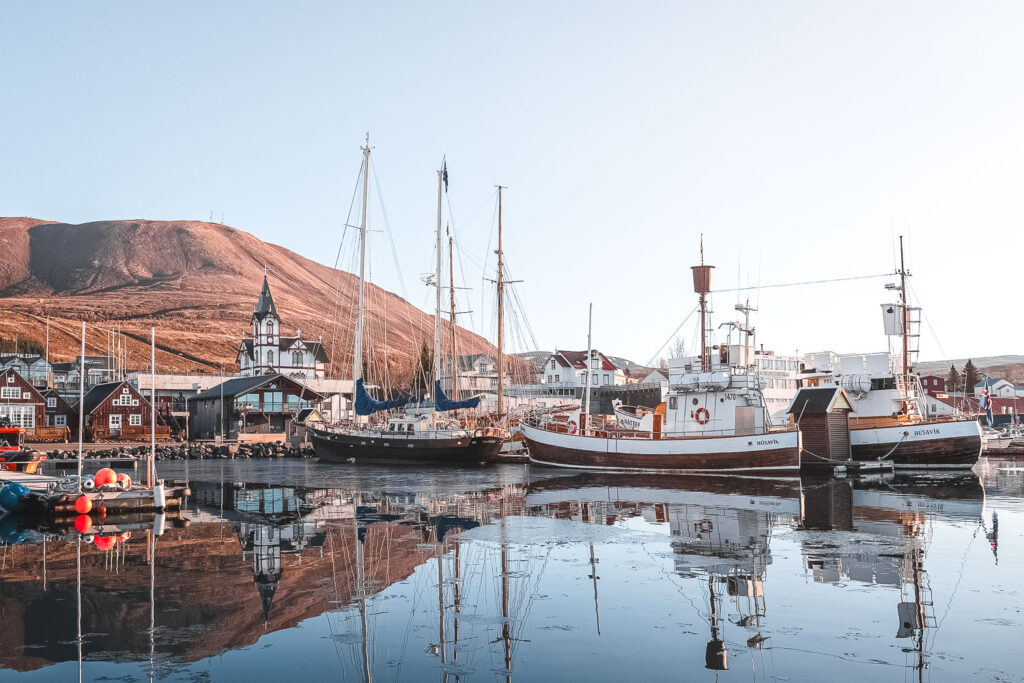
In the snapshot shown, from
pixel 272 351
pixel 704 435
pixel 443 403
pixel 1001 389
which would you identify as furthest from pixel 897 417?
pixel 272 351

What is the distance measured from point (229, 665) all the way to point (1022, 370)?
224 meters

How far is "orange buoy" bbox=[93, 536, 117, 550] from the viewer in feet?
68.4

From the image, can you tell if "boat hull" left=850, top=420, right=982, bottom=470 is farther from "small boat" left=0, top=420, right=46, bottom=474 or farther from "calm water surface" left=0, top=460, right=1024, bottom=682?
"small boat" left=0, top=420, right=46, bottom=474

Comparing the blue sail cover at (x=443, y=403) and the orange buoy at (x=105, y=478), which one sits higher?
the blue sail cover at (x=443, y=403)

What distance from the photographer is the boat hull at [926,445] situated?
143 ft

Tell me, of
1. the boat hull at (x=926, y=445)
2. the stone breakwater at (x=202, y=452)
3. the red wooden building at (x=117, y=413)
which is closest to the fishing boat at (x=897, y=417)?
the boat hull at (x=926, y=445)

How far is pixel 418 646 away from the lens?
12406mm

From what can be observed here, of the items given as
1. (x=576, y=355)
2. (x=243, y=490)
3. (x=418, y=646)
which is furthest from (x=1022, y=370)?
(x=418, y=646)

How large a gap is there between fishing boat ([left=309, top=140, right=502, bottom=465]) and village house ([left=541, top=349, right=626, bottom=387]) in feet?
183

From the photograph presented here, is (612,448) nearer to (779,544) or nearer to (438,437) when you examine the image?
(438,437)

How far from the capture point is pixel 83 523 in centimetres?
2533

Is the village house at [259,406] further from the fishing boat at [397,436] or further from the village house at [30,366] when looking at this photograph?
the village house at [30,366]

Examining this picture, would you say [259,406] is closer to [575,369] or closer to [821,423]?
[575,369]

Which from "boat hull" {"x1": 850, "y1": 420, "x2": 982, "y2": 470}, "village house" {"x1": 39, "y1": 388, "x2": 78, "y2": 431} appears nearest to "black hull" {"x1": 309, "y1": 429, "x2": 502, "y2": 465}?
"boat hull" {"x1": 850, "y1": 420, "x2": 982, "y2": 470}
